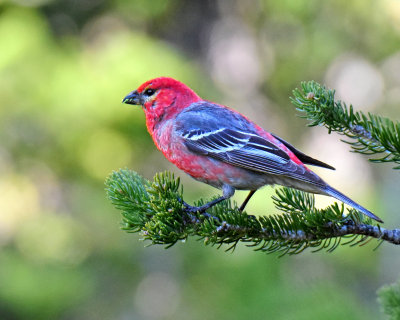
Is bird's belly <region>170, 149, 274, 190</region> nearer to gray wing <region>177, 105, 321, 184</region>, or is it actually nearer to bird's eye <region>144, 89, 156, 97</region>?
gray wing <region>177, 105, 321, 184</region>

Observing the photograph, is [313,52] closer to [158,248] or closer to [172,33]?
[172,33]

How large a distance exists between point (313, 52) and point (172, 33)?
8.55 ft

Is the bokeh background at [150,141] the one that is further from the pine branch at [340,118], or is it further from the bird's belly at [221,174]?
the pine branch at [340,118]

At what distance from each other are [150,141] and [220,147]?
3326 mm

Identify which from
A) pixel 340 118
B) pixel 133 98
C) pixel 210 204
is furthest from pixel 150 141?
pixel 340 118

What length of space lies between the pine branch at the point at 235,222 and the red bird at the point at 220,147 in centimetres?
62

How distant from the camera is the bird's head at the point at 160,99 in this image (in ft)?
14.8

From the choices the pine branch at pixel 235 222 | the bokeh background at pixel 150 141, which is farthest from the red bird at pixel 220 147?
the bokeh background at pixel 150 141

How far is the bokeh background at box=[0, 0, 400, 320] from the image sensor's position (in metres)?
6.77

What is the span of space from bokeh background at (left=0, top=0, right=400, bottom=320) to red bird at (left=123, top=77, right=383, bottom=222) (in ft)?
2.55

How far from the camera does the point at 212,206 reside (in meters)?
3.29

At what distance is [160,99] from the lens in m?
4.54

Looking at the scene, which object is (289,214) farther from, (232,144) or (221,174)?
(232,144)

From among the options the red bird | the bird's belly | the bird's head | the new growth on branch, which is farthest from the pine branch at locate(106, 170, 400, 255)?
the bird's head
